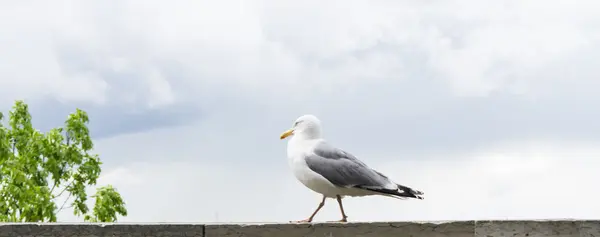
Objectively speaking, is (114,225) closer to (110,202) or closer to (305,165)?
(305,165)

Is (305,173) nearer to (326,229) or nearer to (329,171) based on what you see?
(329,171)

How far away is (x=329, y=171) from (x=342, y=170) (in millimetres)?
100

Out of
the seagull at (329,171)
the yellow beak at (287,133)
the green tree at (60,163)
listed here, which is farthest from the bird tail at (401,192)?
the green tree at (60,163)

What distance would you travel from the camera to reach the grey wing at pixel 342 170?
234 inches

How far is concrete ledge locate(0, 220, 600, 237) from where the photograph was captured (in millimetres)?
5816

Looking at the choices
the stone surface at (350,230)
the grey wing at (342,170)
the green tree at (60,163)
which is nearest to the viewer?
the stone surface at (350,230)

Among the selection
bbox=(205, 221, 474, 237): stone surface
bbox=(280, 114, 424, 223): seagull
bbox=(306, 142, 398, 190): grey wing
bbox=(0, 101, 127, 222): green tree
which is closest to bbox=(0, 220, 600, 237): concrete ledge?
bbox=(205, 221, 474, 237): stone surface

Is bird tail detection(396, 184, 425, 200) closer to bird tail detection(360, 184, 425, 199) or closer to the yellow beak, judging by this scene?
bird tail detection(360, 184, 425, 199)

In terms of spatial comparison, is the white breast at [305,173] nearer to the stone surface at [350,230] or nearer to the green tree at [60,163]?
the stone surface at [350,230]

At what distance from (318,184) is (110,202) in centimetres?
1029

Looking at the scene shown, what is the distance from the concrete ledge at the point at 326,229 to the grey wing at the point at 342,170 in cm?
29

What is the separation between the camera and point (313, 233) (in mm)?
5902

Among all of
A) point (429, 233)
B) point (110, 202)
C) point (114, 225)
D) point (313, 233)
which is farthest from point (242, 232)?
point (110, 202)

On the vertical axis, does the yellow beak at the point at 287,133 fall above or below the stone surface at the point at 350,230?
above
